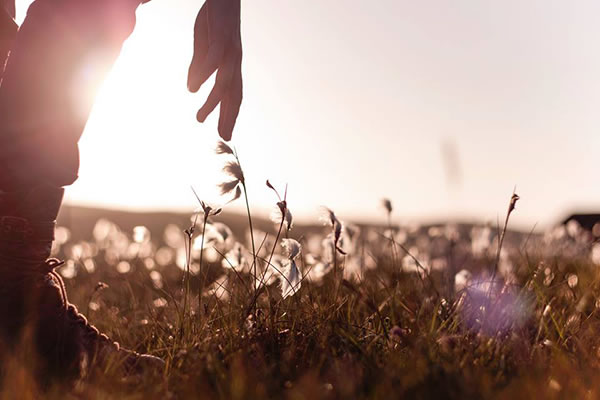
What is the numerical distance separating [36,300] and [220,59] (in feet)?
3.71

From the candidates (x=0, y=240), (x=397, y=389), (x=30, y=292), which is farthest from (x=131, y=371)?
(x=397, y=389)

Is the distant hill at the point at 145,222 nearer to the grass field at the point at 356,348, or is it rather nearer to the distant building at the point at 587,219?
the distant building at the point at 587,219

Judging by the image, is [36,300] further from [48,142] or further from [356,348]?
[356,348]

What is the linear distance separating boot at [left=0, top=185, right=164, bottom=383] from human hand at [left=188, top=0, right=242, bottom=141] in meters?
0.66

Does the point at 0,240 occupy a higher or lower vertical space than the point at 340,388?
higher


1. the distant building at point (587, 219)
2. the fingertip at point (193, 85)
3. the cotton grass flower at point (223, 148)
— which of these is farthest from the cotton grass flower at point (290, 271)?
the distant building at point (587, 219)

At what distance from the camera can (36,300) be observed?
8.32 ft

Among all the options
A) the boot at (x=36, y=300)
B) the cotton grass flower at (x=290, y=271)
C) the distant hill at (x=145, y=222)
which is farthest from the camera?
the distant hill at (x=145, y=222)

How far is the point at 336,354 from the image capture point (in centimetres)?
250

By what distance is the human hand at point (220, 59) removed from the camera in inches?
105

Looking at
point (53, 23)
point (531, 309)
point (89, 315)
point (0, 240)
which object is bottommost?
point (89, 315)

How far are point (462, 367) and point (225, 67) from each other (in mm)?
1423

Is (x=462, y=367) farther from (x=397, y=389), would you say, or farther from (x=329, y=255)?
(x=329, y=255)

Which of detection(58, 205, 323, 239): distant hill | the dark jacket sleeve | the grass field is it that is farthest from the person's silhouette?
detection(58, 205, 323, 239): distant hill
